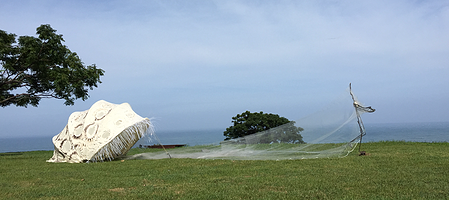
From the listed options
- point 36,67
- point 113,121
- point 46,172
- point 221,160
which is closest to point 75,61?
point 36,67

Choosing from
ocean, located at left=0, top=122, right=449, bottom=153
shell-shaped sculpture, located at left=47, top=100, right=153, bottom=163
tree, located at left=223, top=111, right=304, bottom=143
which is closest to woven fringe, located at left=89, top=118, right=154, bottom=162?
shell-shaped sculpture, located at left=47, top=100, right=153, bottom=163

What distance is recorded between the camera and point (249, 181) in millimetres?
6191

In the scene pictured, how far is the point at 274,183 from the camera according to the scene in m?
5.93

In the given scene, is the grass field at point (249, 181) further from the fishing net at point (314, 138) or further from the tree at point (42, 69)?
the tree at point (42, 69)

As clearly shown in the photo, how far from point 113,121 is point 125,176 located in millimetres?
3841

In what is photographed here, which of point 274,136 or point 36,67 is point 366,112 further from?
point 36,67

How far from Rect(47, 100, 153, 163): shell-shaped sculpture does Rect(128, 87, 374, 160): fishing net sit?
29.0 inches

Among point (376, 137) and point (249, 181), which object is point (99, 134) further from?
point (376, 137)

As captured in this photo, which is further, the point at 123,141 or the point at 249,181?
the point at 123,141

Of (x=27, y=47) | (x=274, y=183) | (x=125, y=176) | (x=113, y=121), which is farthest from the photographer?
(x=27, y=47)

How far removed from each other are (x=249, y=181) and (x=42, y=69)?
42.1 feet

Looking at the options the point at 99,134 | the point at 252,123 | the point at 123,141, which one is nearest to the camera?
the point at 99,134

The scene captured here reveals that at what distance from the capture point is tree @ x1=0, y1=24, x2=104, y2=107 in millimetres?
14461

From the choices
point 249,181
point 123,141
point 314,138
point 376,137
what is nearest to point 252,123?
point 376,137
